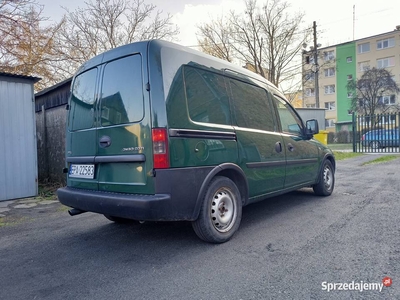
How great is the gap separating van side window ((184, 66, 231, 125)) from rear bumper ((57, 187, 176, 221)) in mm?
944

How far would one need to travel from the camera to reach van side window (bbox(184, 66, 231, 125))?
3.04 m

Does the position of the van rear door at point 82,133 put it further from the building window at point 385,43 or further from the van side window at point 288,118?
the building window at point 385,43

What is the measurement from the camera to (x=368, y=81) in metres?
27.3

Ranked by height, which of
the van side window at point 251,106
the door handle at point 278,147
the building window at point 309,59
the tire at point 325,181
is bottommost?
the tire at point 325,181

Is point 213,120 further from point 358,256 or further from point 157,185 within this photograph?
point 358,256

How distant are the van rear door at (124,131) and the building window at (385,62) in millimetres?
42290

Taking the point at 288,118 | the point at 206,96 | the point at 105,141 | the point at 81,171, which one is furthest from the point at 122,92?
the point at 288,118

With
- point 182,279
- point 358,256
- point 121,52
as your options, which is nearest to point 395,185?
point 358,256

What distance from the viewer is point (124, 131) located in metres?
2.92

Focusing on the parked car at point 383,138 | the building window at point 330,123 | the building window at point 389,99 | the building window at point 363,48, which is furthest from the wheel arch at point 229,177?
the building window at point 363,48

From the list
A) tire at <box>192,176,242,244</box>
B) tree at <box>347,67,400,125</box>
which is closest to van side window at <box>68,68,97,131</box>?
tire at <box>192,176,242,244</box>

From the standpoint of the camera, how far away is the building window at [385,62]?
36281 mm

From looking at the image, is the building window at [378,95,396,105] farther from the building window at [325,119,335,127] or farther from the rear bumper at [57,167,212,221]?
the rear bumper at [57,167,212,221]

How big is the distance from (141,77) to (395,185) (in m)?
6.17
